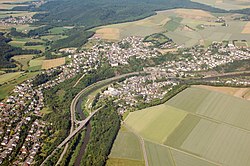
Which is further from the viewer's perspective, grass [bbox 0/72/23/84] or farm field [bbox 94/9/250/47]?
farm field [bbox 94/9/250/47]

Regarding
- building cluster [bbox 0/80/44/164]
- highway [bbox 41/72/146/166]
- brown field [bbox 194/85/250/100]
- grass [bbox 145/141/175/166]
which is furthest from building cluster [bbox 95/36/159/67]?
grass [bbox 145/141/175/166]

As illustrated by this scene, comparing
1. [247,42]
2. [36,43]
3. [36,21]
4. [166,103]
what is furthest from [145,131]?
[36,21]

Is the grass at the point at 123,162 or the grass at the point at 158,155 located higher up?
the grass at the point at 158,155

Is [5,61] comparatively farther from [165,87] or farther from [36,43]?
[165,87]

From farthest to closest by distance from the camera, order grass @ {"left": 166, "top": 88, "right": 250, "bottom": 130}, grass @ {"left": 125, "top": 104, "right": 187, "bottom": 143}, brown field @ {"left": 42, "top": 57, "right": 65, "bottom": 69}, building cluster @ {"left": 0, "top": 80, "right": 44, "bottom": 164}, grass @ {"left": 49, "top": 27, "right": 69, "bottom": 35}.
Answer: grass @ {"left": 49, "top": 27, "right": 69, "bottom": 35}
brown field @ {"left": 42, "top": 57, "right": 65, "bottom": 69}
grass @ {"left": 166, "top": 88, "right": 250, "bottom": 130}
grass @ {"left": 125, "top": 104, "right": 187, "bottom": 143}
building cluster @ {"left": 0, "top": 80, "right": 44, "bottom": 164}

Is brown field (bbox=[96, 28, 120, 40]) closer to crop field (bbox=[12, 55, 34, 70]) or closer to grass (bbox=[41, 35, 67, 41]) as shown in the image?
grass (bbox=[41, 35, 67, 41])

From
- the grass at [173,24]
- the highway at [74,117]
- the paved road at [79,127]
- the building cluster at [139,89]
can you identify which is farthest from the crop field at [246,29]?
the paved road at [79,127]

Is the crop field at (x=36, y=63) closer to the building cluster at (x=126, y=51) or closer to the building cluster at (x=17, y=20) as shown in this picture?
the building cluster at (x=126, y=51)
